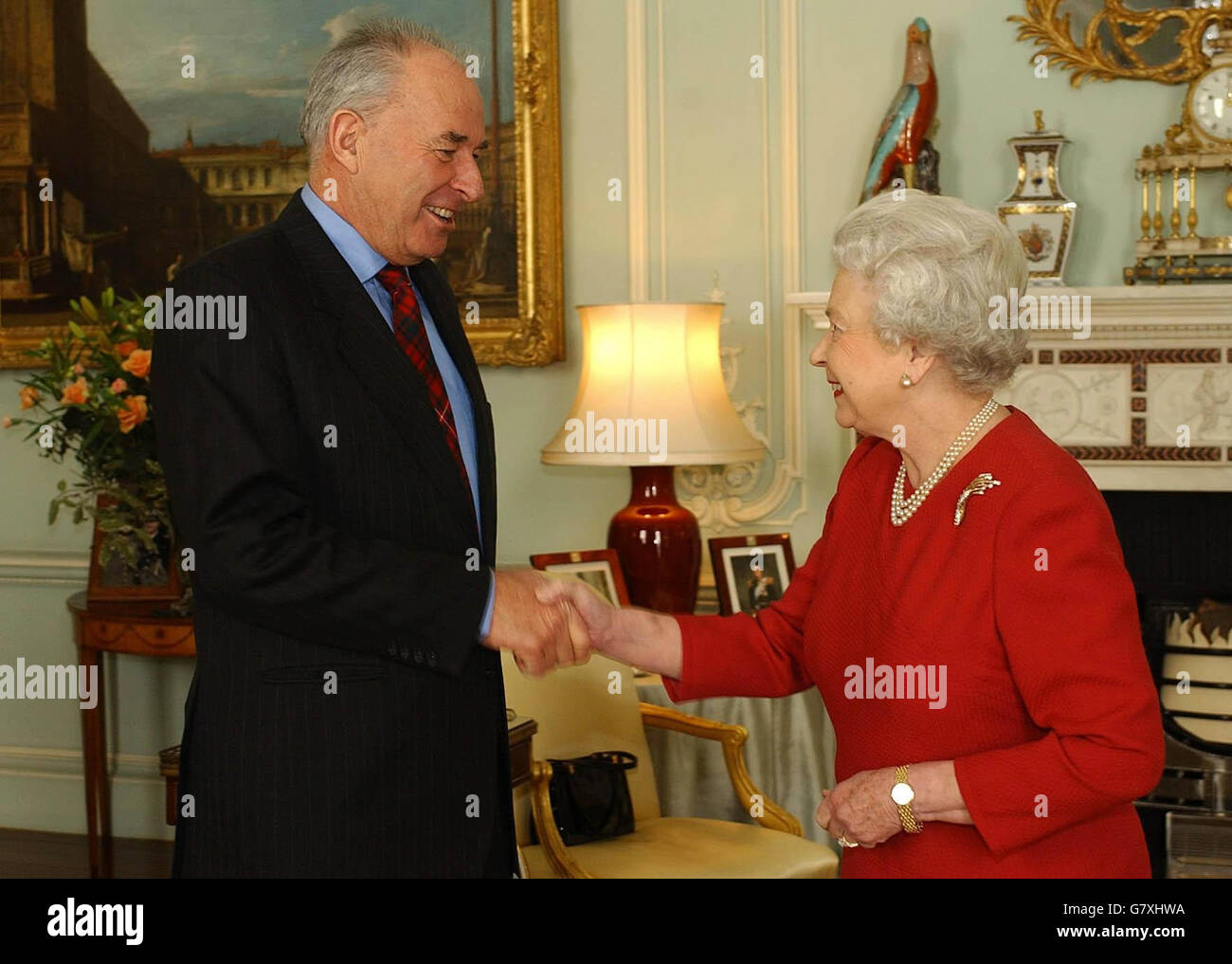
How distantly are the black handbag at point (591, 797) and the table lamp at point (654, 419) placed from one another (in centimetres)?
74

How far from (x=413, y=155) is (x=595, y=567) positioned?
7.38 feet

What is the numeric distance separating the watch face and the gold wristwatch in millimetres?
3079

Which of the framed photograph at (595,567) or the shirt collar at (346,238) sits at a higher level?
the shirt collar at (346,238)

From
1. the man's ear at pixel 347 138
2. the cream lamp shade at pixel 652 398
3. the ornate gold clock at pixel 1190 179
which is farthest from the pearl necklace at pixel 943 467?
the ornate gold clock at pixel 1190 179

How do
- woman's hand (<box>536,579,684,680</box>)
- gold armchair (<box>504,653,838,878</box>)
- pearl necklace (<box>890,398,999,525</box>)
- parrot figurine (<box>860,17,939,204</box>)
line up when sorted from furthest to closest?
parrot figurine (<box>860,17,939,204</box>) < gold armchair (<box>504,653,838,878</box>) < woman's hand (<box>536,579,684,680</box>) < pearl necklace (<box>890,398,999,525</box>)

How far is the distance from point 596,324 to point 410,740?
238 centimetres

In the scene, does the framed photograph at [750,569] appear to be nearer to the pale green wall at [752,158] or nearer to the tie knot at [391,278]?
the pale green wall at [752,158]

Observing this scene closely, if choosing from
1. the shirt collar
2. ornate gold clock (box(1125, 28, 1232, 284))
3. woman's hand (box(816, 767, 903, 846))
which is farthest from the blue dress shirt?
ornate gold clock (box(1125, 28, 1232, 284))

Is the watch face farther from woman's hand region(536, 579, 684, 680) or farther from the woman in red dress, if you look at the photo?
woman's hand region(536, 579, 684, 680)

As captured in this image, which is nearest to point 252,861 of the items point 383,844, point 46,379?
point 383,844

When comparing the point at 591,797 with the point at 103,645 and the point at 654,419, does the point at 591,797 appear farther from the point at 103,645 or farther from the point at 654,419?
the point at 103,645

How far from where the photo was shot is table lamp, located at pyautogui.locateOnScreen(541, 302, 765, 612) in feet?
13.6

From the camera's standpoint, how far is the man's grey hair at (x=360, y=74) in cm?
218

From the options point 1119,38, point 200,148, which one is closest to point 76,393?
point 200,148
